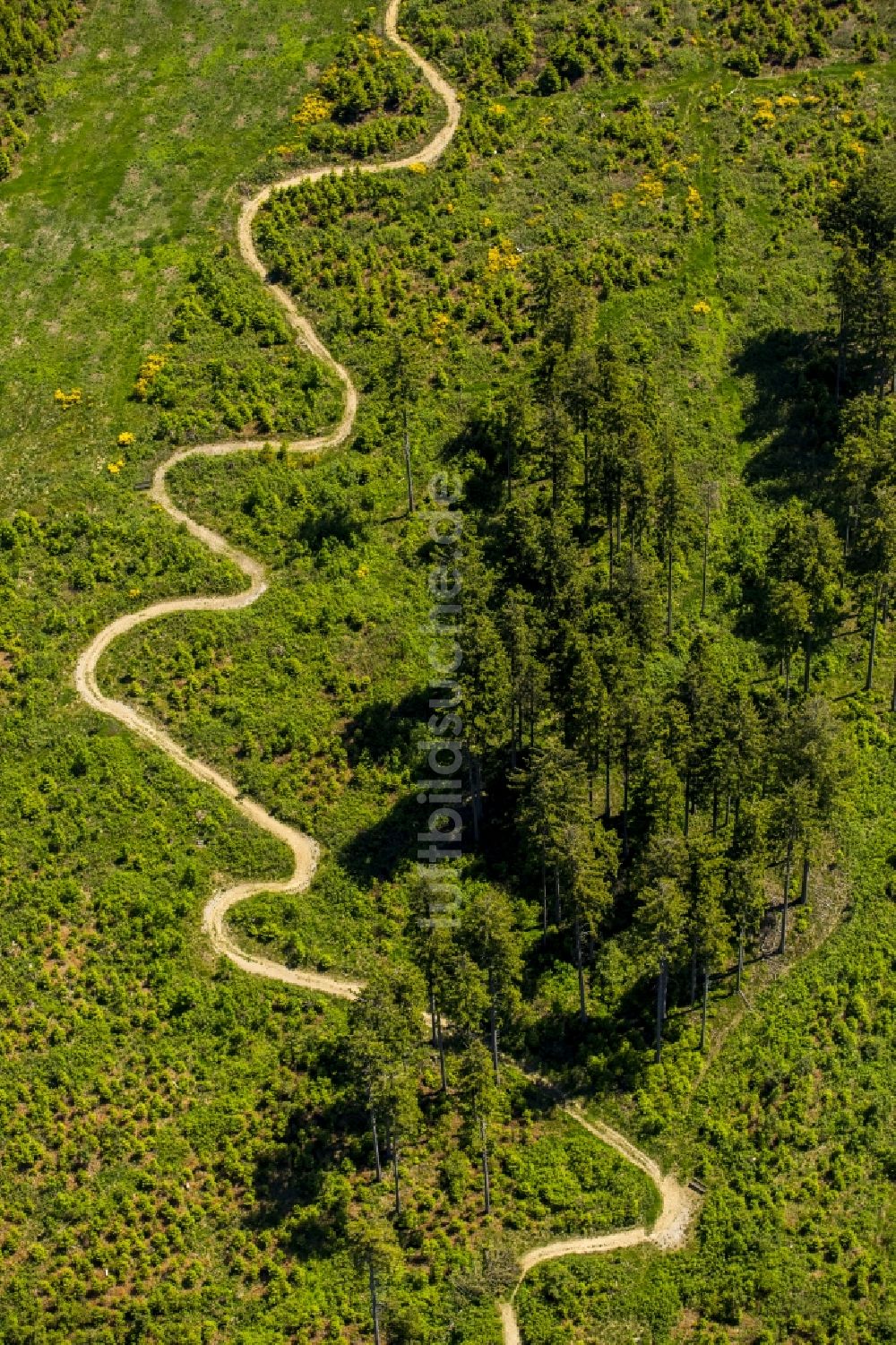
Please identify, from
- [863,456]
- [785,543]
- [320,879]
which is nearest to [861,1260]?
[320,879]

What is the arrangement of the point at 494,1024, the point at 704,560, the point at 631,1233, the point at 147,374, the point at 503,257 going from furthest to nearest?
1. the point at 503,257
2. the point at 147,374
3. the point at 704,560
4. the point at 494,1024
5. the point at 631,1233

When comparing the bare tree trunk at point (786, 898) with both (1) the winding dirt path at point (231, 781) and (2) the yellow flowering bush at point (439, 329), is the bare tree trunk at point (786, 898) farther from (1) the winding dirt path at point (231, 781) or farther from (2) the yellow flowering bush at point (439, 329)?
(2) the yellow flowering bush at point (439, 329)

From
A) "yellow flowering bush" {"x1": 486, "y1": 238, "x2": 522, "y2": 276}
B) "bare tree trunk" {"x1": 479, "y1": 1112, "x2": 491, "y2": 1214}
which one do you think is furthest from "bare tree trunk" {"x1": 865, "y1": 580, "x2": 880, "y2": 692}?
"bare tree trunk" {"x1": 479, "y1": 1112, "x2": 491, "y2": 1214}

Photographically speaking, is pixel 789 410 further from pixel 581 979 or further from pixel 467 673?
pixel 581 979

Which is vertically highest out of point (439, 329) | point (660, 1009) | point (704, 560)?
point (439, 329)

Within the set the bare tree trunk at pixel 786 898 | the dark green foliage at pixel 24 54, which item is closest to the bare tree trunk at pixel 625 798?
the bare tree trunk at pixel 786 898

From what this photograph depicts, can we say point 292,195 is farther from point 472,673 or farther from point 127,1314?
point 127,1314

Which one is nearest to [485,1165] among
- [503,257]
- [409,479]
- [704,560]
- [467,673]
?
[467,673]
